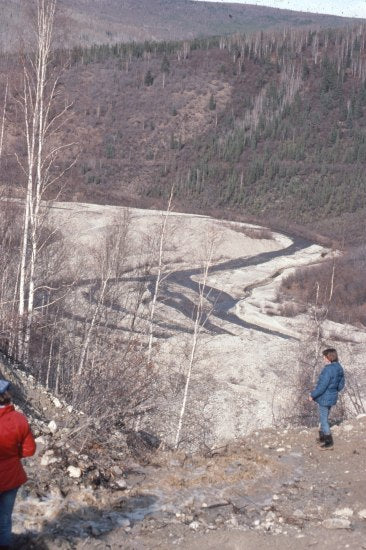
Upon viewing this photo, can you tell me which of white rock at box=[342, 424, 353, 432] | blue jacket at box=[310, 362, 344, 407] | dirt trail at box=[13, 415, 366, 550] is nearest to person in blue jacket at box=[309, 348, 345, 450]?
blue jacket at box=[310, 362, 344, 407]

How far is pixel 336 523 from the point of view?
7340 mm

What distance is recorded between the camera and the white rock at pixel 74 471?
7691mm

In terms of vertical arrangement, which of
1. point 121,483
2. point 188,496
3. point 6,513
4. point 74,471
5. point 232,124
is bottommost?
point 188,496

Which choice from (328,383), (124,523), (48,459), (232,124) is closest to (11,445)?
(124,523)

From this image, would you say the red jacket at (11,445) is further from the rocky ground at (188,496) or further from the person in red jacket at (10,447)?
the rocky ground at (188,496)

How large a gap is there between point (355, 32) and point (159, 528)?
12415cm

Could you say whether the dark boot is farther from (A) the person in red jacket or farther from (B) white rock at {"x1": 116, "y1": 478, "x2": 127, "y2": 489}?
(A) the person in red jacket

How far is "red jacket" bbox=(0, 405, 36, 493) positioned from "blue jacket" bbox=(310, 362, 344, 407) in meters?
5.08

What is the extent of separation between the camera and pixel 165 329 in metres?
30.0

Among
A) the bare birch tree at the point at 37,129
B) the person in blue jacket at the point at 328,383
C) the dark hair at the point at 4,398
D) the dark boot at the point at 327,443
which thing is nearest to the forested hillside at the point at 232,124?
the bare birch tree at the point at 37,129

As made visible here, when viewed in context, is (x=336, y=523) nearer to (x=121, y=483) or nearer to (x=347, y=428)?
(x=121, y=483)

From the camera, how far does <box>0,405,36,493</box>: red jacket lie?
5395 mm

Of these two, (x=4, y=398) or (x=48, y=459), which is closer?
(x=4, y=398)

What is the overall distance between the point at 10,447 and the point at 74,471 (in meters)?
2.45
